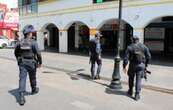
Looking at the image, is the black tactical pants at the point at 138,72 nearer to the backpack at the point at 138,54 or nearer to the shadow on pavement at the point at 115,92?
the backpack at the point at 138,54

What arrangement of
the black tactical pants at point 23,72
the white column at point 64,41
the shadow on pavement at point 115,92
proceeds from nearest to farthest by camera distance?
the black tactical pants at point 23,72 → the shadow on pavement at point 115,92 → the white column at point 64,41

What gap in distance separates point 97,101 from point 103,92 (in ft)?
4.35

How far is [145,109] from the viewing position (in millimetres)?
7805

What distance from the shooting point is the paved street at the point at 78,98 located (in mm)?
7785

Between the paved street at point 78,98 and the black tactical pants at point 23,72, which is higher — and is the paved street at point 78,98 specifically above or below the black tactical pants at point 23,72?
below

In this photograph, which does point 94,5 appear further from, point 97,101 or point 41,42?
point 97,101

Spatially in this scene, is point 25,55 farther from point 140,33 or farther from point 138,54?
point 140,33

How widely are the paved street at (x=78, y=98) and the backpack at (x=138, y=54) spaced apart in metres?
1.23

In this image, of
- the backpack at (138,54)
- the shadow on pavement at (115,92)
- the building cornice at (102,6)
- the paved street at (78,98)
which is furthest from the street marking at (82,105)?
the building cornice at (102,6)

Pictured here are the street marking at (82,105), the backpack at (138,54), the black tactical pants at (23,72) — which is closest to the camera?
the street marking at (82,105)

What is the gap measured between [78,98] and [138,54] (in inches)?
88.6

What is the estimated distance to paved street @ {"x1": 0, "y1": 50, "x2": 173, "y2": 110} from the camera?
7785mm

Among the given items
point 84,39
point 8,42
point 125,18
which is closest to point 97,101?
point 125,18

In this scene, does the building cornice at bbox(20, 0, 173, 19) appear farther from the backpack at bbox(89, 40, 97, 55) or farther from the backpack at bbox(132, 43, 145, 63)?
the backpack at bbox(132, 43, 145, 63)
